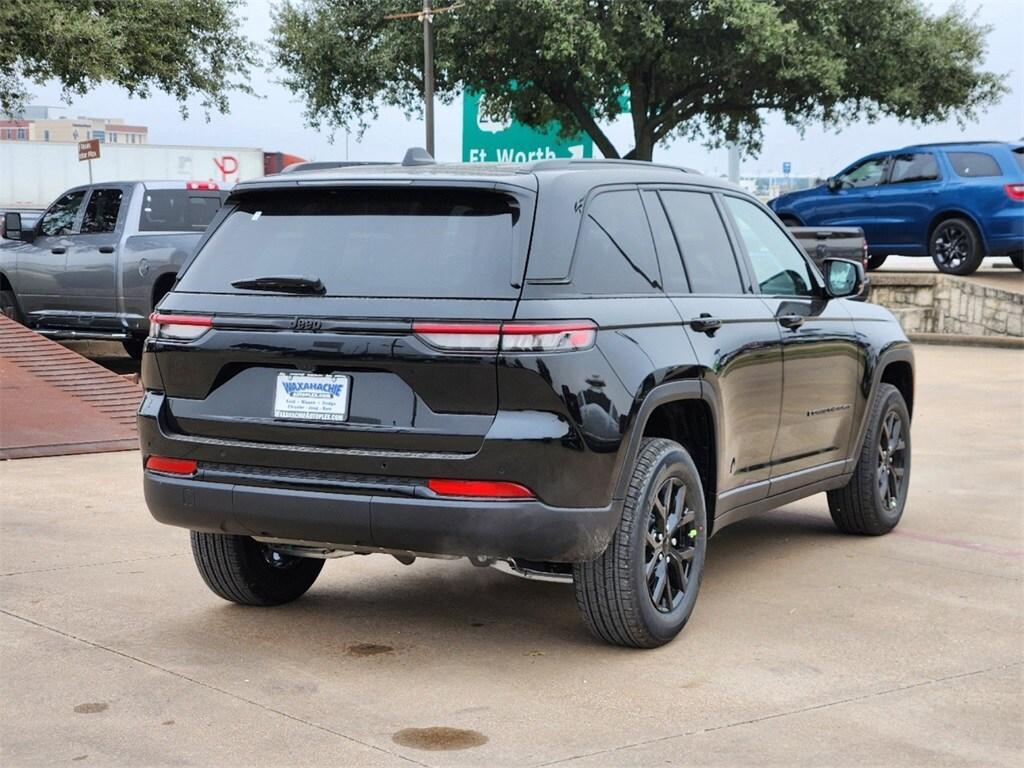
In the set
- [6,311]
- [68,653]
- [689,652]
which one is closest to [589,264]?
[689,652]

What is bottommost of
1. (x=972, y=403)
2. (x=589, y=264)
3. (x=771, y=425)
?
(x=972, y=403)

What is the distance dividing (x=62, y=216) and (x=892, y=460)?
1060 centimetres

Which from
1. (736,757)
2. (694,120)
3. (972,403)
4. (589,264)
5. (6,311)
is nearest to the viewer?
(736,757)

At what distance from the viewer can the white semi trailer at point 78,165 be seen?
51.0 meters

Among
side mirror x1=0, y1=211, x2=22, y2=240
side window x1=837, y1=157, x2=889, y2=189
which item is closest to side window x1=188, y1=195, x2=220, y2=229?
side mirror x1=0, y1=211, x2=22, y2=240

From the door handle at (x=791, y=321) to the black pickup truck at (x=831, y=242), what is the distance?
12452 mm

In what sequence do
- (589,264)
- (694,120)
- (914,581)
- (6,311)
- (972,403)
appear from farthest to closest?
(694,120), (6,311), (972,403), (914,581), (589,264)

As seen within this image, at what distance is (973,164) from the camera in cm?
2123

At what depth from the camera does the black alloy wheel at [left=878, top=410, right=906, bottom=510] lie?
771 centimetres

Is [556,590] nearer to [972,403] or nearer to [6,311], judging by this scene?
[972,403]

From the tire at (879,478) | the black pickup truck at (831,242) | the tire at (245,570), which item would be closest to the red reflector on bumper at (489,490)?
the tire at (245,570)

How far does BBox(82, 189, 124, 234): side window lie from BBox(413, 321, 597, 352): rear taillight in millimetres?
11086

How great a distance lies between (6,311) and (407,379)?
12.3 m

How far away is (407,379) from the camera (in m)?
5.00
